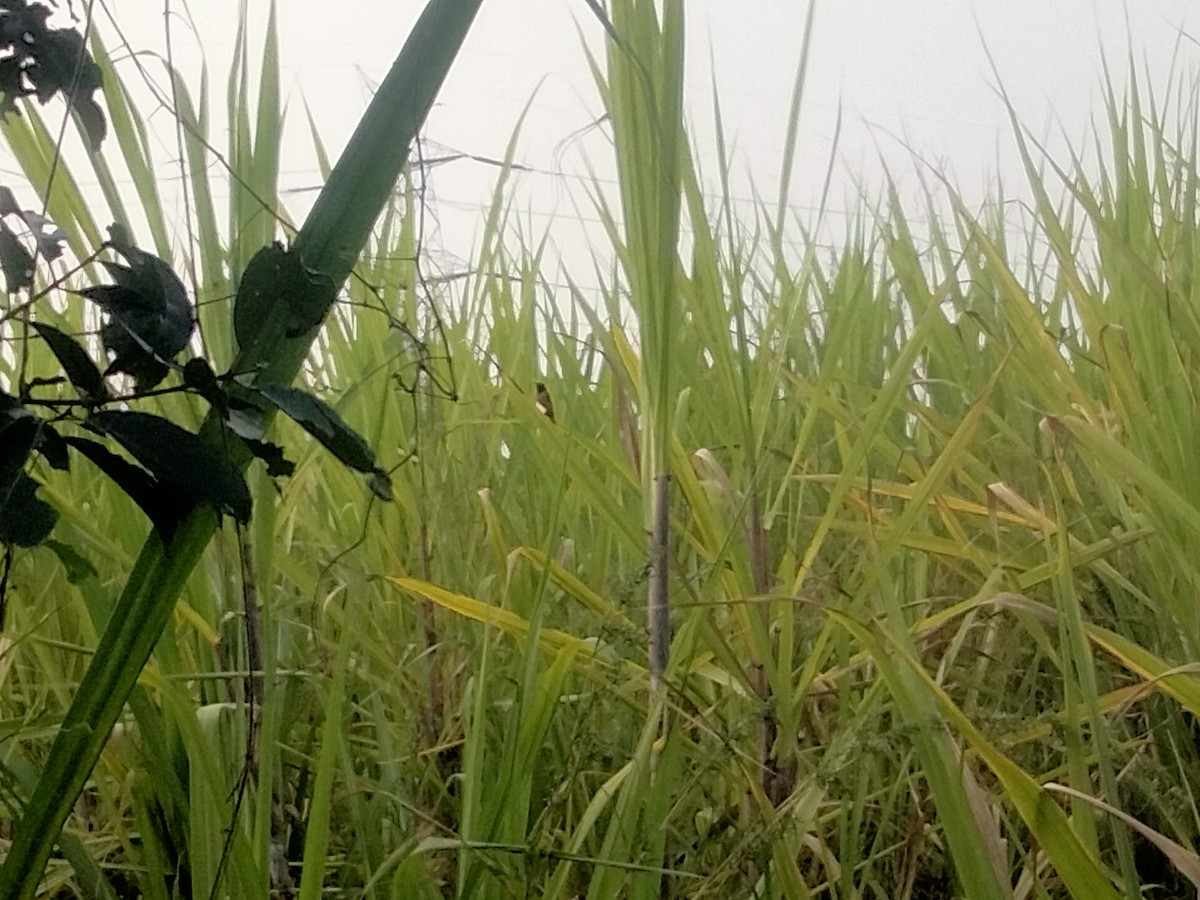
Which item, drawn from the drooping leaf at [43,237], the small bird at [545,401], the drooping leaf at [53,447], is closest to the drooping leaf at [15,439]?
the drooping leaf at [53,447]

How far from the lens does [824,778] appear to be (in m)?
0.39

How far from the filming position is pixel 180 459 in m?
0.26

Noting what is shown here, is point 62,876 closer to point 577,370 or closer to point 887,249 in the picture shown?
point 577,370

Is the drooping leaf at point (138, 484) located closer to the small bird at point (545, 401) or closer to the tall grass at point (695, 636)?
the tall grass at point (695, 636)

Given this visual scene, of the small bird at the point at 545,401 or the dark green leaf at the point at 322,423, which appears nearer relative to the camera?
the dark green leaf at the point at 322,423

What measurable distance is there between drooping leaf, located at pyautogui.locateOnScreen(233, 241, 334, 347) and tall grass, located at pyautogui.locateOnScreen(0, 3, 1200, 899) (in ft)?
0.37

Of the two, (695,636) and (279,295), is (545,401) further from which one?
(279,295)

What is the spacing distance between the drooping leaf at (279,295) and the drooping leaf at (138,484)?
5 centimetres

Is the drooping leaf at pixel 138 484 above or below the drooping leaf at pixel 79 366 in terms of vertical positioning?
below

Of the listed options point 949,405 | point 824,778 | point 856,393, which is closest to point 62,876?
point 824,778

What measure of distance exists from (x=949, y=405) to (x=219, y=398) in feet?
2.15

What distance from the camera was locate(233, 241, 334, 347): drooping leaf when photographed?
272mm

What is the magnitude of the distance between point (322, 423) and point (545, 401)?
509 millimetres

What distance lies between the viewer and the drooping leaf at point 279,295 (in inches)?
10.7
